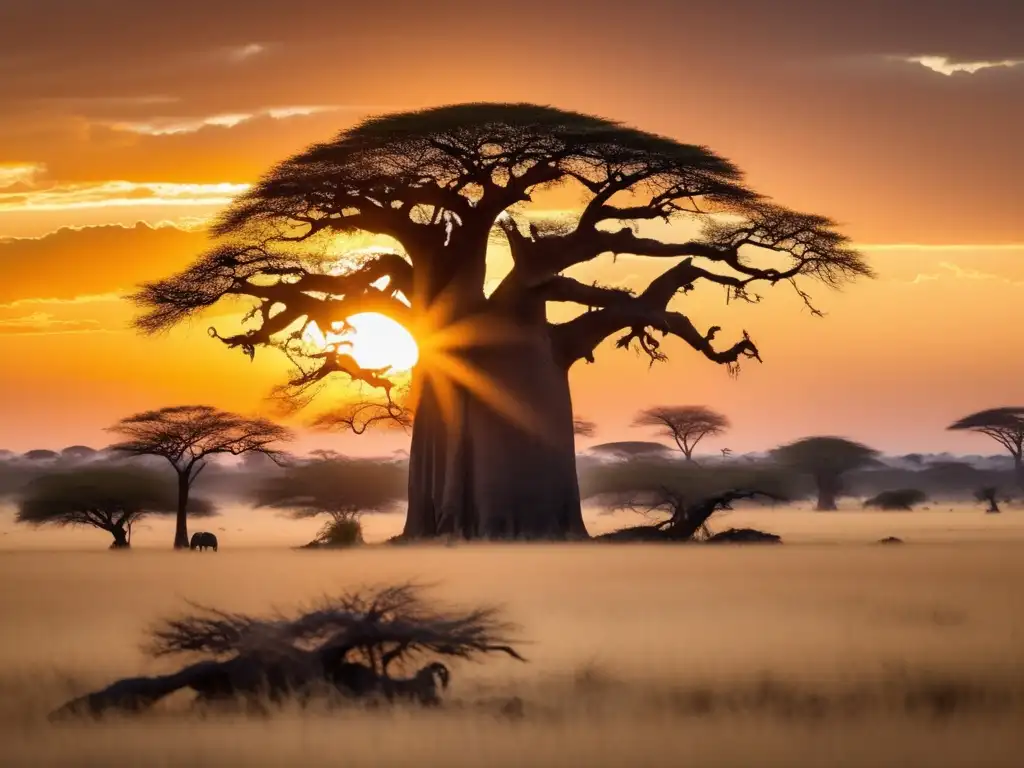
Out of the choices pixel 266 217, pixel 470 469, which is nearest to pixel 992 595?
pixel 470 469

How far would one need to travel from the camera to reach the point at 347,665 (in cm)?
1027

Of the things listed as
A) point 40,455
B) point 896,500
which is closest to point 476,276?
point 896,500

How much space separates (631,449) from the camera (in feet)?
294

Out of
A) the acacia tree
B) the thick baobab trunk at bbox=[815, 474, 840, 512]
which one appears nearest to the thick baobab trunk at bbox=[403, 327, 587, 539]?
the acacia tree

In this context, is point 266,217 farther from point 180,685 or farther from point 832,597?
point 180,685

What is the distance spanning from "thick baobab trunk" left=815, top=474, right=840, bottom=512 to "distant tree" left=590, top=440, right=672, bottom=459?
16621 millimetres

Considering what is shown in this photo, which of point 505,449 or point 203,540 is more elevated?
point 505,449

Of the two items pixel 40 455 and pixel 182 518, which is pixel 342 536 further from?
pixel 40 455

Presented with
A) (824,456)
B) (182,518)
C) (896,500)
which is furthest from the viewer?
(824,456)

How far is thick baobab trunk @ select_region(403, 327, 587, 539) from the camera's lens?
33094 mm

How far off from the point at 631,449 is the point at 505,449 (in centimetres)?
5685

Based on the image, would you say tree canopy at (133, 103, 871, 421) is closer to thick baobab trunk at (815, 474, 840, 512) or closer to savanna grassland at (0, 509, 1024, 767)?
savanna grassland at (0, 509, 1024, 767)

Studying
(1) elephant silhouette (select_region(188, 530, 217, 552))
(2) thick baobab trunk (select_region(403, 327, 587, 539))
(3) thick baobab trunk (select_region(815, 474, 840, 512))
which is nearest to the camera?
(2) thick baobab trunk (select_region(403, 327, 587, 539))

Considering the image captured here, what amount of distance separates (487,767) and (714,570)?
16285mm
